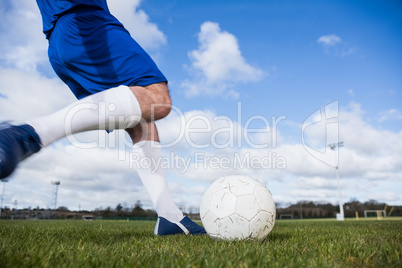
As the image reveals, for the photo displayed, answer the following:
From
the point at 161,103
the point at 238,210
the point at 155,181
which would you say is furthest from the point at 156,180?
the point at 161,103

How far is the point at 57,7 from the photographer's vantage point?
7.88 feet

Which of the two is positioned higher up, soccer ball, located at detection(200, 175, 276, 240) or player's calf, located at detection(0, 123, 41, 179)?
player's calf, located at detection(0, 123, 41, 179)

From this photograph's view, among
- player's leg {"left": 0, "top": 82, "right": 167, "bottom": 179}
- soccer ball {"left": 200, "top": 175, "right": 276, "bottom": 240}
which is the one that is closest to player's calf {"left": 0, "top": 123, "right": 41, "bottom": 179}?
player's leg {"left": 0, "top": 82, "right": 167, "bottom": 179}

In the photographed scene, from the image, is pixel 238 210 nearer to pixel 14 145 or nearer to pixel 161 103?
pixel 161 103

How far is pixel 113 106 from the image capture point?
2.08 metres

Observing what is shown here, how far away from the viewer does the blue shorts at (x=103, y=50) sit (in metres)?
2.37

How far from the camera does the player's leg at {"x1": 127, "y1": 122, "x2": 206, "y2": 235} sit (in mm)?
3189

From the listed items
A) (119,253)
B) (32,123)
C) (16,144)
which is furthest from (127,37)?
(119,253)

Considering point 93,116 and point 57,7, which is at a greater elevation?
point 57,7

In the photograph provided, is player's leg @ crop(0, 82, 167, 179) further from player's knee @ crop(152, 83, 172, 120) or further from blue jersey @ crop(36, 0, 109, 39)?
blue jersey @ crop(36, 0, 109, 39)

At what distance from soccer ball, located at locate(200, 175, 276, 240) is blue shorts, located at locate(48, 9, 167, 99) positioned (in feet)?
3.85

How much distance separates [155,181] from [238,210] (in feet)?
3.02

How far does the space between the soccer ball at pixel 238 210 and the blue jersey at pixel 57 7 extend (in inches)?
72.8

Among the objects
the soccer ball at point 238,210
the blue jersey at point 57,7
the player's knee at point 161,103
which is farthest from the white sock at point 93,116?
the soccer ball at point 238,210
